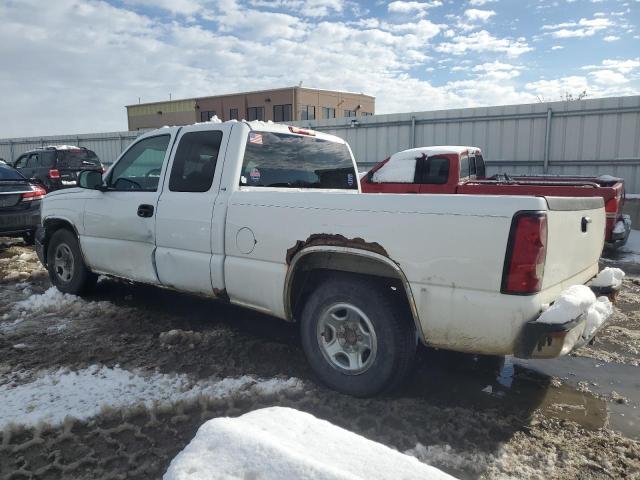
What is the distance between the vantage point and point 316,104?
132 feet

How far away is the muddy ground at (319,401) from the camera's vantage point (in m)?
2.61

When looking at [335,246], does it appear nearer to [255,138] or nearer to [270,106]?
[255,138]

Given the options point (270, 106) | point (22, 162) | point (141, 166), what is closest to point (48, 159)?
point (22, 162)

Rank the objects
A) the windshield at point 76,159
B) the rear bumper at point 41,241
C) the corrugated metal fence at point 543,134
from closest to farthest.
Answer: the rear bumper at point 41,241 → the corrugated metal fence at point 543,134 → the windshield at point 76,159

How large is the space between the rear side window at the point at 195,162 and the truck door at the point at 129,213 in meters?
0.18

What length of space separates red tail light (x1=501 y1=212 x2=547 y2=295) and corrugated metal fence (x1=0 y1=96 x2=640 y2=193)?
11.3m

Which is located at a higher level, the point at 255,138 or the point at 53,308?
the point at 255,138

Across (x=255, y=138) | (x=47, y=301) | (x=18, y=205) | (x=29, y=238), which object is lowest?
(x=47, y=301)

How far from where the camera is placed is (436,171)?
8.88 meters

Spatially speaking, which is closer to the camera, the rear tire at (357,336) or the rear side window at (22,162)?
the rear tire at (357,336)

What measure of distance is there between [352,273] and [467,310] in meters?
0.87

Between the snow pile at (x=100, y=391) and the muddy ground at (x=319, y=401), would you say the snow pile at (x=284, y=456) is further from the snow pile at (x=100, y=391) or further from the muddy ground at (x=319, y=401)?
the snow pile at (x=100, y=391)

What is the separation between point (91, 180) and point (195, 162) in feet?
4.65

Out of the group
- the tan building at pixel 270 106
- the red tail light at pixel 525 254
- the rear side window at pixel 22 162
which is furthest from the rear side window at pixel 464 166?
the tan building at pixel 270 106
